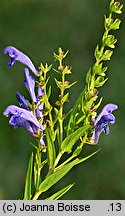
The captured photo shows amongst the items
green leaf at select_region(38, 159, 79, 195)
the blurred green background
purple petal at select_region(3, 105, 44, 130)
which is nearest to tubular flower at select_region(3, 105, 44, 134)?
purple petal at select_region(3, 105, 44, 130)

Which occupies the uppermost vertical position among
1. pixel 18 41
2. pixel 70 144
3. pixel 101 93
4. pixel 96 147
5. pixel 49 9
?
pixel 49 9

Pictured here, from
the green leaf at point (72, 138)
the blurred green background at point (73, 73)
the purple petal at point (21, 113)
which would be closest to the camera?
the green leaf at point (72, 138)

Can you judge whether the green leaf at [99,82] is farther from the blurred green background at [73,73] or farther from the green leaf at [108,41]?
the blurred green background at [73,73]

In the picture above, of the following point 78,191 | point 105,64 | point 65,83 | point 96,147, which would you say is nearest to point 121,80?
point 105,64

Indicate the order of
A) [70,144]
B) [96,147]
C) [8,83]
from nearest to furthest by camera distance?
[70,144] → [96,147] → [8,83]

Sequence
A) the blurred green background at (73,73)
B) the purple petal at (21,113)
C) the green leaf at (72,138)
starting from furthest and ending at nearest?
1. the blurred green background at (73,73)
2. the purple petal at (21,113)
3. the green leaf at (72,138)

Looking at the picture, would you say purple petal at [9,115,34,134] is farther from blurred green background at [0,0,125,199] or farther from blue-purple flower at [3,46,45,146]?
blurred green background at [0,0,125,199]

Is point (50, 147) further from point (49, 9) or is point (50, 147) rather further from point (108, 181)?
point (49, 9)

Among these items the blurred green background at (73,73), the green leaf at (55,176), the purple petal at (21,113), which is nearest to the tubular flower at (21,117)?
the purple petal at (21,113)
